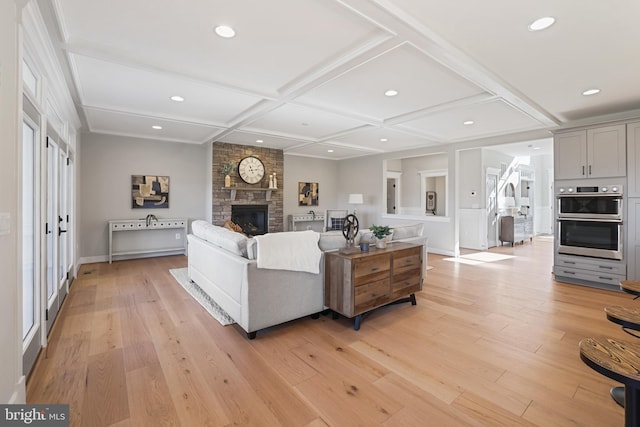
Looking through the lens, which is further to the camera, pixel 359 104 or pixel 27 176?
pixel 359 104

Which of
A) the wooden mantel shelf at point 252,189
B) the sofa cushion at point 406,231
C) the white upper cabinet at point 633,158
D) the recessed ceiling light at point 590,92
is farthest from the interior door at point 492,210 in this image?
the wooden mantel shelf at point 252,189

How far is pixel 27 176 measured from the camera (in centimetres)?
239

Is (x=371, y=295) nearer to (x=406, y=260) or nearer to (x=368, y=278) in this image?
(x=368, y=278)

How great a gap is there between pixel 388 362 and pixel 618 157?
4.49 metres

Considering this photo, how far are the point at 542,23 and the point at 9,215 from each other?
3.71 m

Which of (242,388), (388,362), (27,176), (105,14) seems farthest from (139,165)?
(388,362)

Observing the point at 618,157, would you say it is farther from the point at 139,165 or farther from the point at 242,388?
the point at 139,165

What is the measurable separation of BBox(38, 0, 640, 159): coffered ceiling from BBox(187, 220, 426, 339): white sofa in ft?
5.79

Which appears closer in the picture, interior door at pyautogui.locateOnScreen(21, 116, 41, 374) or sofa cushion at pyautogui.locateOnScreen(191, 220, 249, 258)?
interior door at pyautogui.locateOnScreen(21, 116, 41, 374)

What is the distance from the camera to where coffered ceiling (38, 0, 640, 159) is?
2.13m

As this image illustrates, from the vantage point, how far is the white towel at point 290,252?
2.73 m

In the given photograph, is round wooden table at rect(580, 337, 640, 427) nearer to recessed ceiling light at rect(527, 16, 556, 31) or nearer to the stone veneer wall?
recessed ceiling light at rect(527, 16, 556, 31)

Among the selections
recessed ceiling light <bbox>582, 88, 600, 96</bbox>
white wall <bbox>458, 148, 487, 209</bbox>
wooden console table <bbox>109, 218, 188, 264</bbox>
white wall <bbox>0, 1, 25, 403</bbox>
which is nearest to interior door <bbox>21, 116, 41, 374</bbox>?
white wall <bbox>0, 1, 25, 403</bbox>

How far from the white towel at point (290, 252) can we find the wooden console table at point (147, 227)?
4.30 meters
